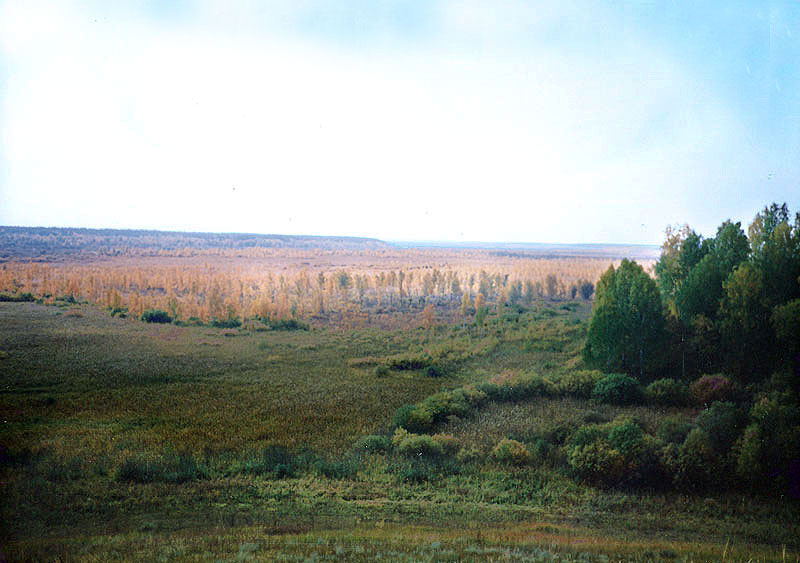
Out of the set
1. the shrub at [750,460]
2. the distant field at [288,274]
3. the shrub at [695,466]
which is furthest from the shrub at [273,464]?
the shrub at [750,460]

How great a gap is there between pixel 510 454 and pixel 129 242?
7.33 meters

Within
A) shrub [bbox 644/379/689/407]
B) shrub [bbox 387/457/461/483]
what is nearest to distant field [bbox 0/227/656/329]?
shrub [bbox 644/379/689/407]

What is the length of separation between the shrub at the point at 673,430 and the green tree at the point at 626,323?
0.86 meters

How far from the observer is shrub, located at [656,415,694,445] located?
636 centimetres

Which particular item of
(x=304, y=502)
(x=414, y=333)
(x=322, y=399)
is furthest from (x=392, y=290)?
(x=304, y=502)

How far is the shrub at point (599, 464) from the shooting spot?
5.96 meters

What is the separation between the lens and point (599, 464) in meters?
5.96

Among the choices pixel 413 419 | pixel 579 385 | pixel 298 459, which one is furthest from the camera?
pixel 579 385

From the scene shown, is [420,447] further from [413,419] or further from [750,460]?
[750,460]

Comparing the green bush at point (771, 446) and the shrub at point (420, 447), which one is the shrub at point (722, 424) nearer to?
the green bush at point (771, 446)

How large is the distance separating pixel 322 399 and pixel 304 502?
58.9 inches

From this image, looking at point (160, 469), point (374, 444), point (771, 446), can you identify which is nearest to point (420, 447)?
point (374, 444)

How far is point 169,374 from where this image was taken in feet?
23.1

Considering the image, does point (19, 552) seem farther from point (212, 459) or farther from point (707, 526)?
point (707, 526)
